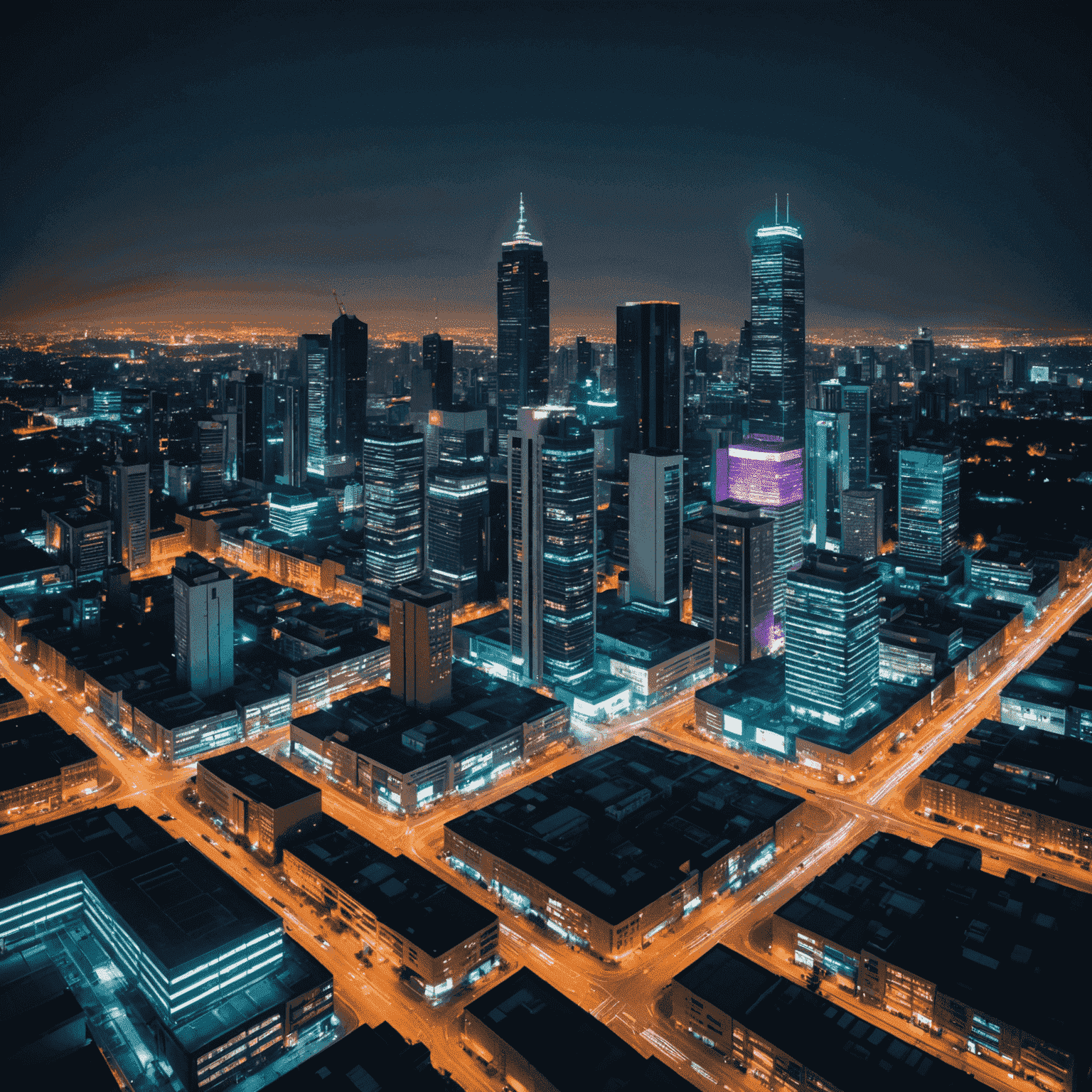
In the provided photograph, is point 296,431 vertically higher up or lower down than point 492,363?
lower down

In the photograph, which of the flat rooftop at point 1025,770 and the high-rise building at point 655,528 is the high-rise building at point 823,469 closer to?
the high-rise building at point 655,528

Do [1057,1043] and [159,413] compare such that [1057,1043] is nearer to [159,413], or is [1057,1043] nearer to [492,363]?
[159,413]

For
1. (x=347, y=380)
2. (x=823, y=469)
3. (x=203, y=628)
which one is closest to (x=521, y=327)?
(x=347, y=380)

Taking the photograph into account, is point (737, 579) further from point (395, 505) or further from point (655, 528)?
point (395, 505)

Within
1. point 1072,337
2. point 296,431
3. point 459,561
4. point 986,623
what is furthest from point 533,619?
point 1072,337

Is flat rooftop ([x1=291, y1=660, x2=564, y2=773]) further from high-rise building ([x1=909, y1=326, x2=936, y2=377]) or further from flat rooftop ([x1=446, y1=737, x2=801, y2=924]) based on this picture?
high-rise building ([x1=909, y1=326, x2=936, y2=377])

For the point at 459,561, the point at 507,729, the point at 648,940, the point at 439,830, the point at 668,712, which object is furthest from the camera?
the point at 459,561
